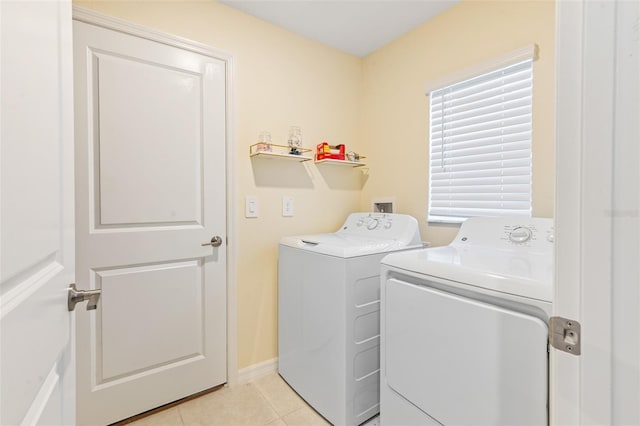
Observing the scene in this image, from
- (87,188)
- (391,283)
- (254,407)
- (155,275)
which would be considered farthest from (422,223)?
(87,188)

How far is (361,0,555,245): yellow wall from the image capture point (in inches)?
57.5

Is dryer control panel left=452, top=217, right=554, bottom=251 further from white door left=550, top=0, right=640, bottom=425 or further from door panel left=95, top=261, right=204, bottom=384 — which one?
door panel left=95, top=261, right=204, bottom=384

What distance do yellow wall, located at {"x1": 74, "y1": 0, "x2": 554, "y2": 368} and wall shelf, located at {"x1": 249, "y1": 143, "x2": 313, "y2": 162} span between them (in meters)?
0.05

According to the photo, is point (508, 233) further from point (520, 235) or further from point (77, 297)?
point (77, 297)

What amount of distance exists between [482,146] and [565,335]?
1504 millimetres

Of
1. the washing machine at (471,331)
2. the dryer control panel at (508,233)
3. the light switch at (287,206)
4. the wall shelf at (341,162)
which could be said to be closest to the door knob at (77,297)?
the washing machine at (471,331)

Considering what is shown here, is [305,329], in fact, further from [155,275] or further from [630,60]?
[630,60]

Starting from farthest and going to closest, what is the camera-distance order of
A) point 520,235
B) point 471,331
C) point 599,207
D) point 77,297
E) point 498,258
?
point 520,235
point 498,258
point 471,331
point 77,297
point 599,207

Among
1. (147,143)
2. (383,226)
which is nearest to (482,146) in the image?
(383,226)

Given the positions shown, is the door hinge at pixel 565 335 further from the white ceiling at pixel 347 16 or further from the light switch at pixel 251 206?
the white ceiling at pixel 347 16

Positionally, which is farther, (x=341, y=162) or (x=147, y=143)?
(x=341, y=162)

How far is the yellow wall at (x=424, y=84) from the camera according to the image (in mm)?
1461

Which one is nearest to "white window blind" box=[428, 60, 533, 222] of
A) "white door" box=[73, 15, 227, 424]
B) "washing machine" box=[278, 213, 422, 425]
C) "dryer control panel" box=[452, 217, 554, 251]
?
"dryer control panel" box=[452, 217, 554, 251]

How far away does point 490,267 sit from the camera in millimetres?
1016
